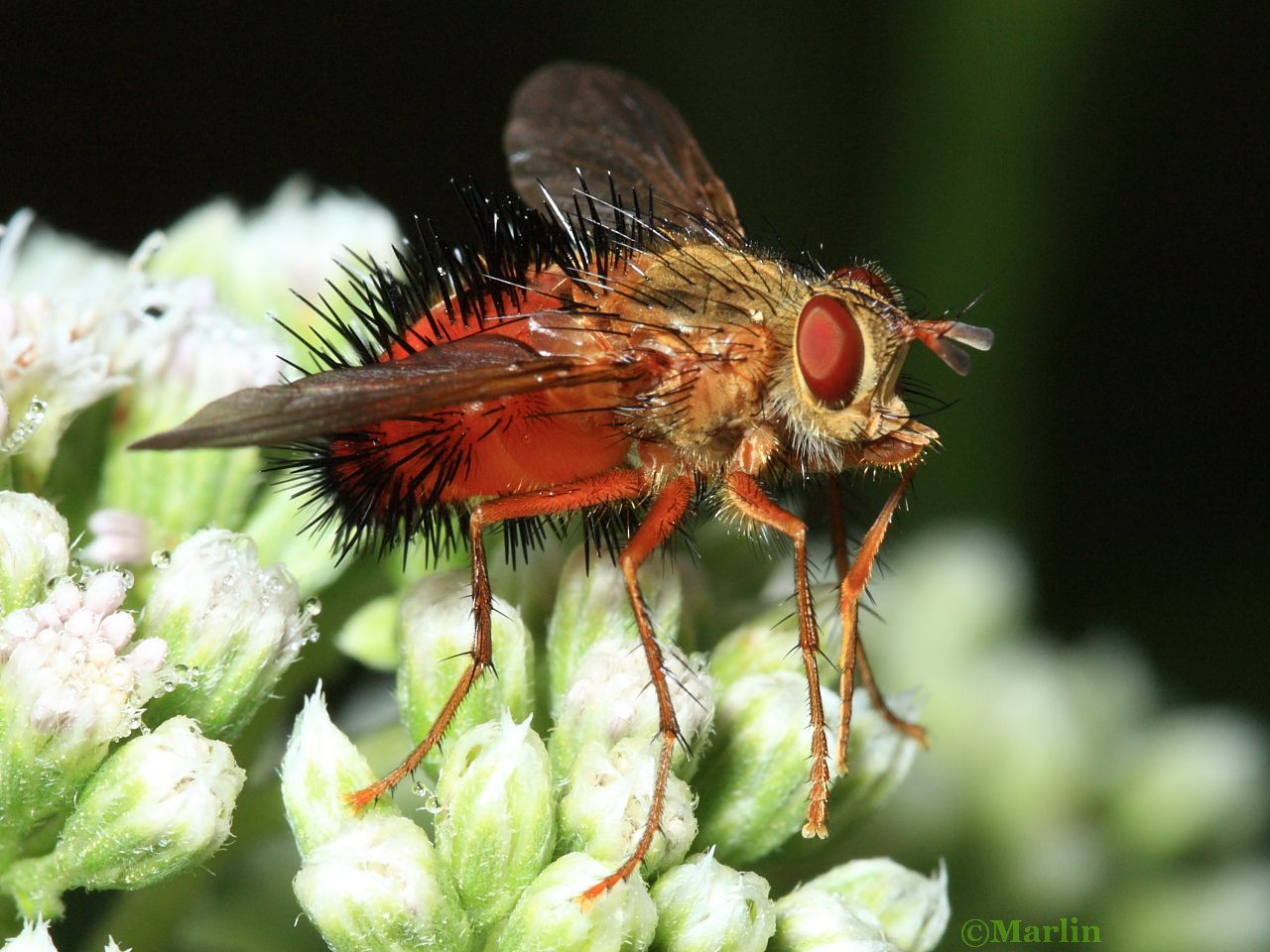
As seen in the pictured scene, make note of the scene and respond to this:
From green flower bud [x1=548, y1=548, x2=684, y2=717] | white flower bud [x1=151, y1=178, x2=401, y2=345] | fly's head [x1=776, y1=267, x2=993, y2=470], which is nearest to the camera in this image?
fly's head [x1=776, y1=267, x2=993, y2=470]

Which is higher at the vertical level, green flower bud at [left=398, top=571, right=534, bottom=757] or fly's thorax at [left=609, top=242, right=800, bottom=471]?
fly's thorax at [left=609, top=242, right=800, bottom=471]

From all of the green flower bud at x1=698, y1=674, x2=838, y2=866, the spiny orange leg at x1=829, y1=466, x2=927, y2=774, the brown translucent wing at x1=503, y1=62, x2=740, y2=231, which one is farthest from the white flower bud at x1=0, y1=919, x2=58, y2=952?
the brown translucent wing at x1=503, y1=62, x2=740, y2=231

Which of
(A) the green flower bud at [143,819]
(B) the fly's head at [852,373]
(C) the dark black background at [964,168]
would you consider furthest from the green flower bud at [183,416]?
(C) the dark black background at [964,168]

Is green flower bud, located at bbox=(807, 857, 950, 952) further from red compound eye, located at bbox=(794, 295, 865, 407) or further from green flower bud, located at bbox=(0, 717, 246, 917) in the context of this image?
green flower bud, located at bbox=(0, 717, 246, 917)

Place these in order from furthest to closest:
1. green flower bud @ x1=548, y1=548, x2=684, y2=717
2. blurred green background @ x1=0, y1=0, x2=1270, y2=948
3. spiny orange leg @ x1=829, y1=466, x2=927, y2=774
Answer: blurred green background @ x1=0, y1=0, x2=1270, y2=948, green flower bud @ x1=548, y1=548, x2=684, y2=717, spiny orange leg @ x1=829, y1=466, x2=927, y2=774

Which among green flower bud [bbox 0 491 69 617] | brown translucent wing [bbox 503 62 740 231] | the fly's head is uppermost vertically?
brown translucent wing [bbox 503 62 740 231]

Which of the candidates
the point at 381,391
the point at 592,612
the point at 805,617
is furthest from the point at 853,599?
the point at 381,391

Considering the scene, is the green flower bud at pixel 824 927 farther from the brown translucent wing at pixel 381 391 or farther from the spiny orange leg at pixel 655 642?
the brown translucent wing at pixel 381 391

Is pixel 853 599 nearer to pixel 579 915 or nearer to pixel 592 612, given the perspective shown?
pixel 592 612
